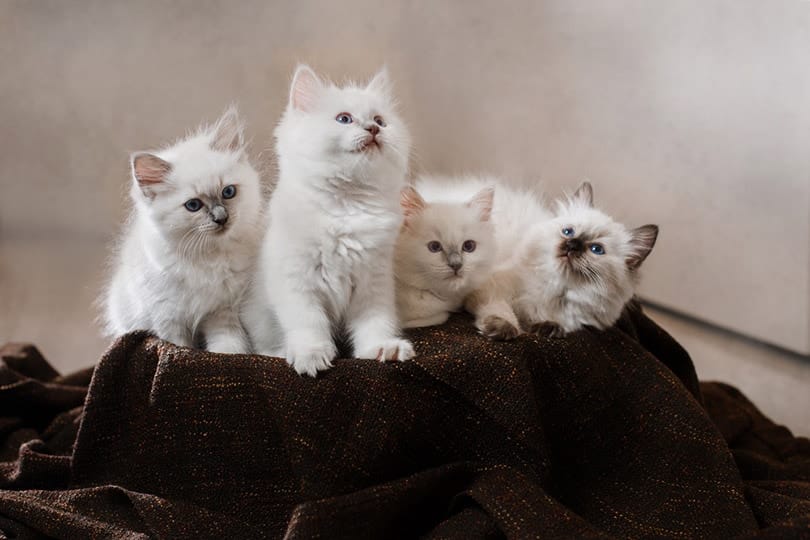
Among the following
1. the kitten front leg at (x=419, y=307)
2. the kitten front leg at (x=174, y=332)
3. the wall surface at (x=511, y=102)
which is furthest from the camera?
the wall surface at (x=511, y=102)

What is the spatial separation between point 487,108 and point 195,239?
5.78ft

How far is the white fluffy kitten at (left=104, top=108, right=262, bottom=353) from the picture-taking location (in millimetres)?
1586

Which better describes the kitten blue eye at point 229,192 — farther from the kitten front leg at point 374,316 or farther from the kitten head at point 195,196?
the kitten front leg at point 374,316

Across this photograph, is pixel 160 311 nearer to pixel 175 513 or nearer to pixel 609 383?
pixel 175 513

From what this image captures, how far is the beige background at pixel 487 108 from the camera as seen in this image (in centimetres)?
259

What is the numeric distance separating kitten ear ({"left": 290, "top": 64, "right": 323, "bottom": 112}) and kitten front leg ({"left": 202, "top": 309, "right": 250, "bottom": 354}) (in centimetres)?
46

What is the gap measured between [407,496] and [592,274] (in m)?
0.63

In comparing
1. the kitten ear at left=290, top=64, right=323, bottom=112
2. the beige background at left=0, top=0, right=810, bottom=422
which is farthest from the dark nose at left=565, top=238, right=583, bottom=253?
the beige background at left=0, top=0, right=810, bottom=422

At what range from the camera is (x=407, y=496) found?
4.72 feet

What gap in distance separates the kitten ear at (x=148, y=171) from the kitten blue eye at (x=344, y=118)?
0.35 metres

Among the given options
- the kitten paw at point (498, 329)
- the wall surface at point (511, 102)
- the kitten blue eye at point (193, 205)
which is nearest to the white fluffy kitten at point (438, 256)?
the kitten paw at point (498, 329)

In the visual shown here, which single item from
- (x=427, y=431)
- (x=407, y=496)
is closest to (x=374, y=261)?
(x=427, y=431)

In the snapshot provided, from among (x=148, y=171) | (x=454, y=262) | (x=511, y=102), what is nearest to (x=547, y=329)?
(x=454, y=262)

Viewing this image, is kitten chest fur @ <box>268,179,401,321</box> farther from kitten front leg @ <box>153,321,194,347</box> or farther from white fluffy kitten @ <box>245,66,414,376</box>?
kitten front leg @ <box>153,321,194,347</box>
